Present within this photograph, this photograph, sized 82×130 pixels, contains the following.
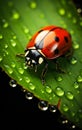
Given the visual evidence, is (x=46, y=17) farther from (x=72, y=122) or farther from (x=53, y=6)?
(x=72, y=122)

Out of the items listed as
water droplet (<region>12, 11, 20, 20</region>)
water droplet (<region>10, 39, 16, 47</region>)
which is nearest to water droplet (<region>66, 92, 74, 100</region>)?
water droplet (<region>10, 39, 16, 47</region>)

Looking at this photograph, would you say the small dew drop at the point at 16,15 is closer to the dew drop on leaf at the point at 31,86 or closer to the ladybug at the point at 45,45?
the ladybug at the point at 45,45

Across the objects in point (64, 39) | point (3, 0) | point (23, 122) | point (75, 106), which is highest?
point (3, 0)

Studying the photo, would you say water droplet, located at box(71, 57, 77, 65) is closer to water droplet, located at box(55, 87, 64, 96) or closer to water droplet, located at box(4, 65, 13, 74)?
water droplet, located at box(55, 87, 64, 96)

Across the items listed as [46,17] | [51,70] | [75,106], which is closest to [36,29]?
[46,17]

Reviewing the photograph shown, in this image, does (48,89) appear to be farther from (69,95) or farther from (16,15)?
(16,15)

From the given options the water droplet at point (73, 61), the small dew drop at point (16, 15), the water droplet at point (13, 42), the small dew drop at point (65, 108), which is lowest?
the small dew drop at point (65, 108)

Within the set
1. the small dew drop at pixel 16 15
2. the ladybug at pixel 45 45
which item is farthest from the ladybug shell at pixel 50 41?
the small dew drop at pixel 16 15
